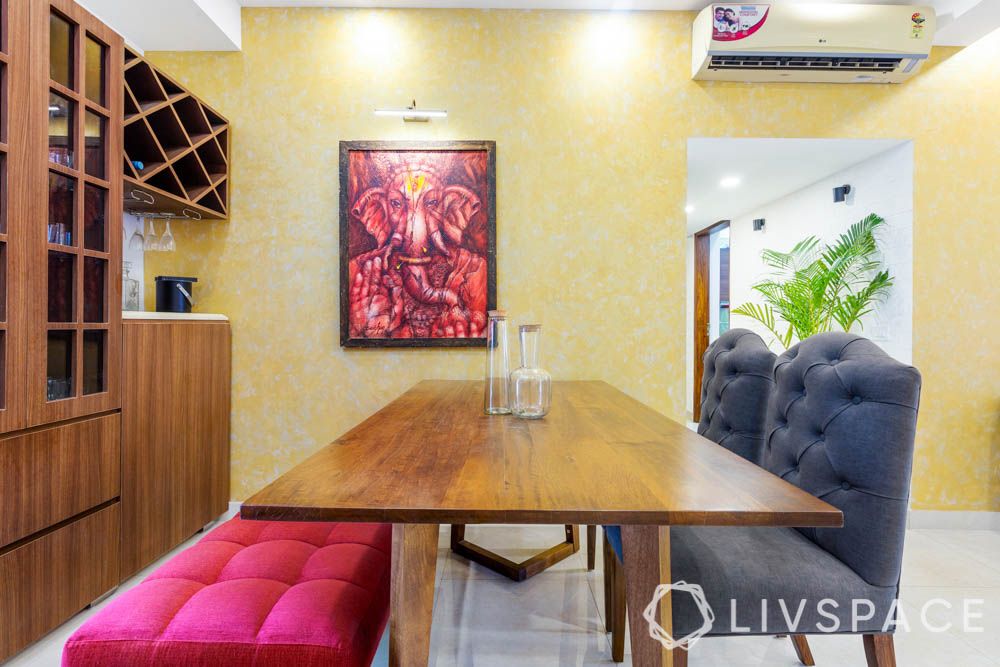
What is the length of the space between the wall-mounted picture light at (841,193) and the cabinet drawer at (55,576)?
4402 millimetres

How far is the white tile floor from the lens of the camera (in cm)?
169

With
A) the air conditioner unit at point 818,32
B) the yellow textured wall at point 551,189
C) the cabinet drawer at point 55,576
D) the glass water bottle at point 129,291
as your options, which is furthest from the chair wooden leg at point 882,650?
the glass water bottle at point 129,291

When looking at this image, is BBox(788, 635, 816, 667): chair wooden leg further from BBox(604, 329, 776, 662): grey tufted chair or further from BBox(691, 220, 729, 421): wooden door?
BBox(691, 220, 729, 421): wooden door

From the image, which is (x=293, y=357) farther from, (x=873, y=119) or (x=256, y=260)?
(x=873, y=119)

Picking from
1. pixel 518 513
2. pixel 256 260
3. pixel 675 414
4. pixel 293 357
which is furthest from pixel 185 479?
pixel 675 414

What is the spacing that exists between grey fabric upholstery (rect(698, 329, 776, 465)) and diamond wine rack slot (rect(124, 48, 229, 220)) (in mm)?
2467

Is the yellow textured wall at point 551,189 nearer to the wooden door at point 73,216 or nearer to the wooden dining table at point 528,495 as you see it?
the wooden door at point 73,216

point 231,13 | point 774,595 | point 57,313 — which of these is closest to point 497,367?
point 774,595

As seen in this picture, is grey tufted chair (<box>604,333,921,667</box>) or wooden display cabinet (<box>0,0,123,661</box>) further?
wooden display cabinet (<box>0,0,123,661</box>)

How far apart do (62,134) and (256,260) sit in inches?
46.6

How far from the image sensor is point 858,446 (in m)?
1.16

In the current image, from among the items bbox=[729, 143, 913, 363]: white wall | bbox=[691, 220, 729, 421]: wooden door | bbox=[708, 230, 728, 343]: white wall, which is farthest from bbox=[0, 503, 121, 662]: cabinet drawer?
bbox=[708, 230, 728, 343]: white wall

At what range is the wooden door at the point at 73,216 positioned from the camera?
1.68 metres

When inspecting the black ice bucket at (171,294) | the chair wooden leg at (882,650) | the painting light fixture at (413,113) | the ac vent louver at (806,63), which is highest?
the ac vent louver at (806,63)
